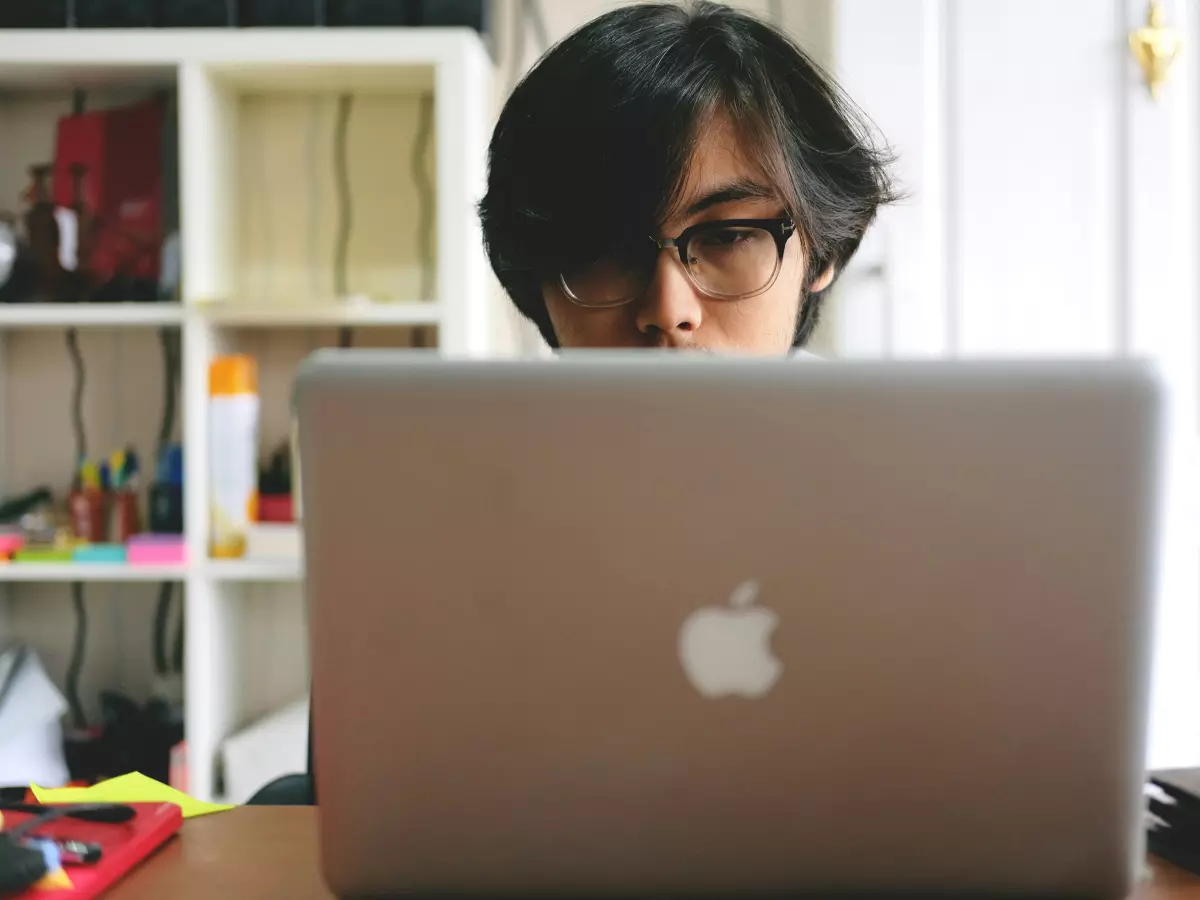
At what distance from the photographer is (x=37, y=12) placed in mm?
1835

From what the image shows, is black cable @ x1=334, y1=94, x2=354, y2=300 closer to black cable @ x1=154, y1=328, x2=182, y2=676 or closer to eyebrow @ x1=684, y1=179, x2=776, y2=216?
black cable @ x1=154, y1=328, x2=182, y2=676

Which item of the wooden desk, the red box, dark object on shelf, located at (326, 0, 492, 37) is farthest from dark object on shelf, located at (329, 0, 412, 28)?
the wooden desk

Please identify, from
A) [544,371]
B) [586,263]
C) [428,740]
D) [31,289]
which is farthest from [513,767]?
[31,289]

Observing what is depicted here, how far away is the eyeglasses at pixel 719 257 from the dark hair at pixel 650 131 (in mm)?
25

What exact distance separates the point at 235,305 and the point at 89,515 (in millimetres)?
519

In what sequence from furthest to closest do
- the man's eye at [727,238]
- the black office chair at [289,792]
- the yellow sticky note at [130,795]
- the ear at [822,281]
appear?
1. the ear at [822,281]
2. the man's eye at [727,238]
3. the black office chair at [289,792]
4. the yellow sticky note at [130,795]

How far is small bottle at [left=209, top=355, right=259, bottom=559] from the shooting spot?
6.06ft

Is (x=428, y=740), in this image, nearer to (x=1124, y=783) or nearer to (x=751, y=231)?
(x=1124, y=783)

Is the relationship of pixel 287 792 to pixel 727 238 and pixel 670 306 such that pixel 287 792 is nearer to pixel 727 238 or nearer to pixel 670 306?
pixel 670 306

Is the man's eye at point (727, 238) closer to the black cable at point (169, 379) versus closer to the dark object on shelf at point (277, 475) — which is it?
the dark object on shelf at point (277, 475)

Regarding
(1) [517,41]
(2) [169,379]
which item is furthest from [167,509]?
(1) [517,41]

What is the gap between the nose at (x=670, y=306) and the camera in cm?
103

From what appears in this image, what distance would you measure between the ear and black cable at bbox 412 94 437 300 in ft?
3.32

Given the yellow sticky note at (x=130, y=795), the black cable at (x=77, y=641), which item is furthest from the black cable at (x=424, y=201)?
the yellow sticky note at (x=130, y=795)
